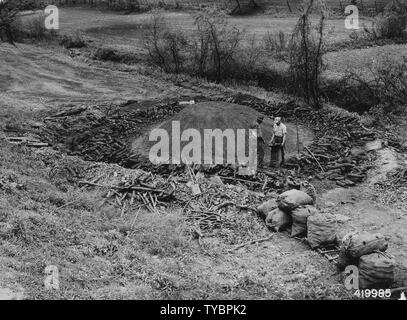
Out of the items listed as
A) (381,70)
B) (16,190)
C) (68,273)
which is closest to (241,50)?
(381,70)

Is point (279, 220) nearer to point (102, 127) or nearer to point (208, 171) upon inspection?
point (208, 171)

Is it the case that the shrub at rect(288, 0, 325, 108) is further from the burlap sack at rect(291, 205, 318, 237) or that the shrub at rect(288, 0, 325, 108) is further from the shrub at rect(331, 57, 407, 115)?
the burlap sack at rect(291, 205, 318, 237)

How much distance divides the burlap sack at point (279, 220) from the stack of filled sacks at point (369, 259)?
2.05 m

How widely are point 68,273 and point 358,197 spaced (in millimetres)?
7581

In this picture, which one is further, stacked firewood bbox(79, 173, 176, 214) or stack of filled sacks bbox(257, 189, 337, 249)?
stacked firewood bbox(79, 173, 176, 214)

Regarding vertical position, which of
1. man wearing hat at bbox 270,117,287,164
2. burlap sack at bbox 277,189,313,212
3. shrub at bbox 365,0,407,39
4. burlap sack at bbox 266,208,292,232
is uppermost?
shrub at bbox 365,0,407,39

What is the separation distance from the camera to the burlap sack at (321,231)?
10.0 meters

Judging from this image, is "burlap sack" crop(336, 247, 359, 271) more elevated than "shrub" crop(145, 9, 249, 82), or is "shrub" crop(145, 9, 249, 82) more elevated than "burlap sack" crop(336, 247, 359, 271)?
"shrub" crop(145, 9, 249, 82)

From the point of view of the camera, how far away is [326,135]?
1673 cm

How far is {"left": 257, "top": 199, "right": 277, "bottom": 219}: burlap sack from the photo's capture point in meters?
11.5

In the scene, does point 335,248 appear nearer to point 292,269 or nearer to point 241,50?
point 292,269

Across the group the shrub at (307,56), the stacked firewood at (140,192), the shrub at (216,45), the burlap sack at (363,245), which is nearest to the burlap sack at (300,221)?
the burlap sack at (363,245)

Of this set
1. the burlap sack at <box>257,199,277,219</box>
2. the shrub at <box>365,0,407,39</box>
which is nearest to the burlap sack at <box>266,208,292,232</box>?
the burlap sack at <box>257,199,277,219</box>

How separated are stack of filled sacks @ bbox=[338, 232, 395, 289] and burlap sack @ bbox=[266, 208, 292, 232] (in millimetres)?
2046
